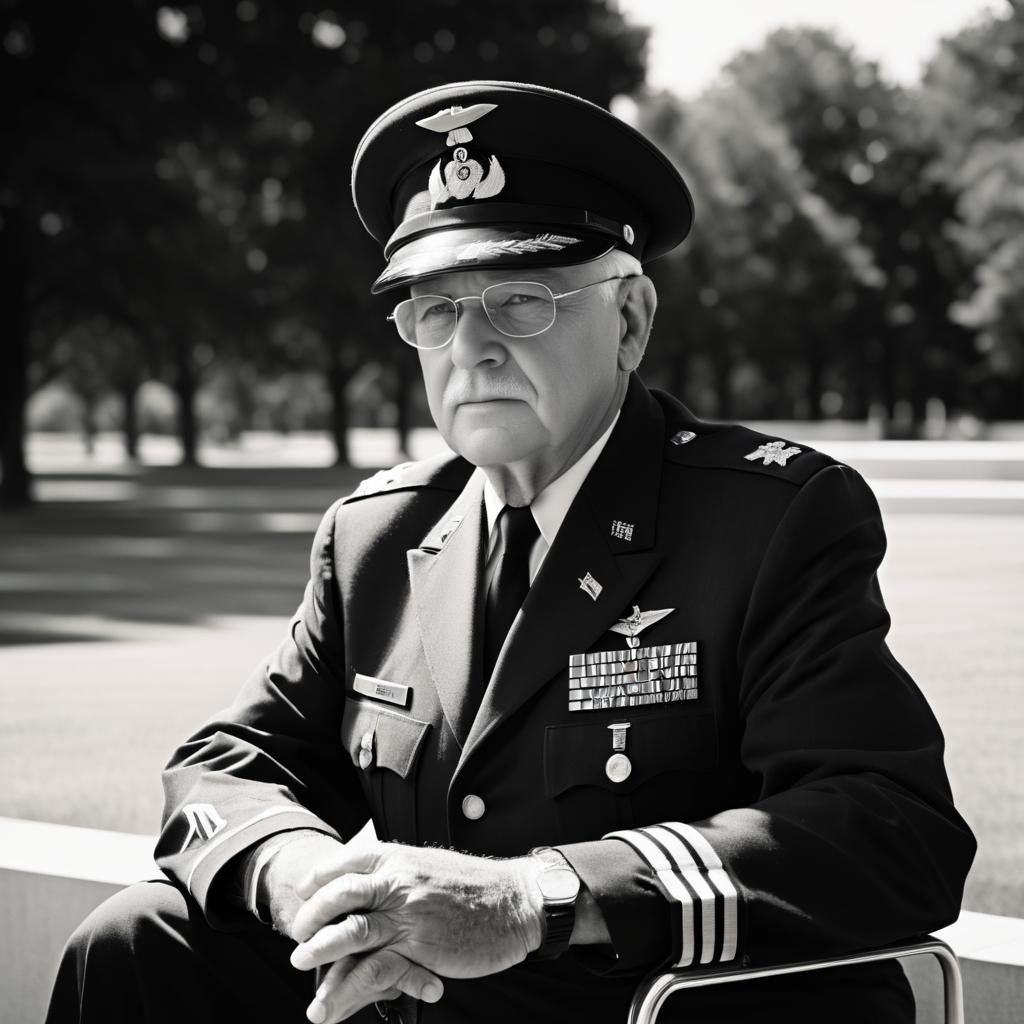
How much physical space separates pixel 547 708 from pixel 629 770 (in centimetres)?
18

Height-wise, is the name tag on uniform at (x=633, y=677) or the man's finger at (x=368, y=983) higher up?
the name tag on uniform at (x=633, y=677)

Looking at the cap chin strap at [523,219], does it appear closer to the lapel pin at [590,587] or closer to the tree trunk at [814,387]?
the lapel pin at [590,587]

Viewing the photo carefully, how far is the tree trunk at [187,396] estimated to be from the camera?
142ft

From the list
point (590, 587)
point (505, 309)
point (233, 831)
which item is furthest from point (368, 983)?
point (505, 309)

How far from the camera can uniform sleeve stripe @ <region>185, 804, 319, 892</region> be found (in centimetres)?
246

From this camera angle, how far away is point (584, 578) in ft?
8.30

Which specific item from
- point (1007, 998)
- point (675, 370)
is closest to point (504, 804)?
point (1007, 998)

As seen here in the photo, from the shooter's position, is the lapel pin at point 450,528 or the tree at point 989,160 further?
the tree at point 989,160

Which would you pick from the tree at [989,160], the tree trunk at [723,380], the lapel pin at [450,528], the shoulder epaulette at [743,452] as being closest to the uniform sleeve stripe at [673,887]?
the shoulder epaulette at [743,452]

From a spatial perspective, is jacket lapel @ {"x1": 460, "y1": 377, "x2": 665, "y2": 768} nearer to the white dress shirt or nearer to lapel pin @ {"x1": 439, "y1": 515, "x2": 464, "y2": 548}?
the white dress shirt

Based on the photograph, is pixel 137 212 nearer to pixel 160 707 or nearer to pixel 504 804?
pixel 160 707

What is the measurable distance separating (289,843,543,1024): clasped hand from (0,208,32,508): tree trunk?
26698 mm

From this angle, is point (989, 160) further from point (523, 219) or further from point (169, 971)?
point (169, 971)

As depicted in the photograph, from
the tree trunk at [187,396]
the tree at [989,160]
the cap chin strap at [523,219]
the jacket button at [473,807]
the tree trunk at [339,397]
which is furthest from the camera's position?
the tree trunk at [187,396]
